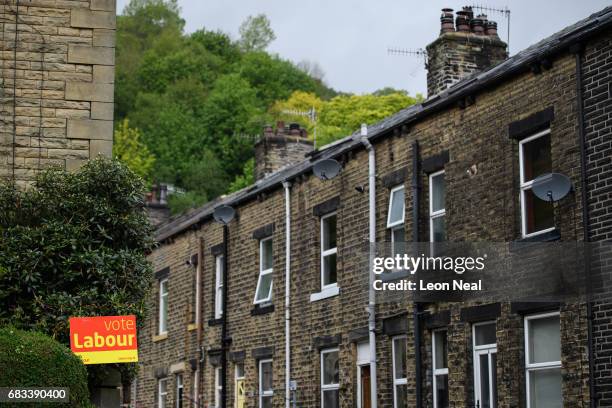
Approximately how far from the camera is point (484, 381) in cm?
1856

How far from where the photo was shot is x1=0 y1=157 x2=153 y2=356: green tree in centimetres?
1523

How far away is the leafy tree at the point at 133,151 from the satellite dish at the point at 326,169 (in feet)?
131

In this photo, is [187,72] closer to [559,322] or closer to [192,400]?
[192,400]

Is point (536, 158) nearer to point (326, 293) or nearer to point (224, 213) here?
point (326, 293)

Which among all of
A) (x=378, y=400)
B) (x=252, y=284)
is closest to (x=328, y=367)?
(x=378, y=400)

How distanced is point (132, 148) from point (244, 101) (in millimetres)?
7715

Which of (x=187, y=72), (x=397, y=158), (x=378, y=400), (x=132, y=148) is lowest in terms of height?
(x=378, y=400)

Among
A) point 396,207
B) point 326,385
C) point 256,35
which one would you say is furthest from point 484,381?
point 256,35

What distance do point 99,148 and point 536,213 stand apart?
6279 mm

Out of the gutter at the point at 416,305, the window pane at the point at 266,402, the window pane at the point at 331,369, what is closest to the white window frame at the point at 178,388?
the window pane at the point at 266,402

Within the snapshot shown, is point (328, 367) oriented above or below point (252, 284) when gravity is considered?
below

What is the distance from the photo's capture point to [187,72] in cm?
7938

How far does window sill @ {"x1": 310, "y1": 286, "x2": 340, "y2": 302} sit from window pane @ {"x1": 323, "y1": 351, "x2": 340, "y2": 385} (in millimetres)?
1076

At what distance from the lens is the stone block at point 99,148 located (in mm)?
16719
